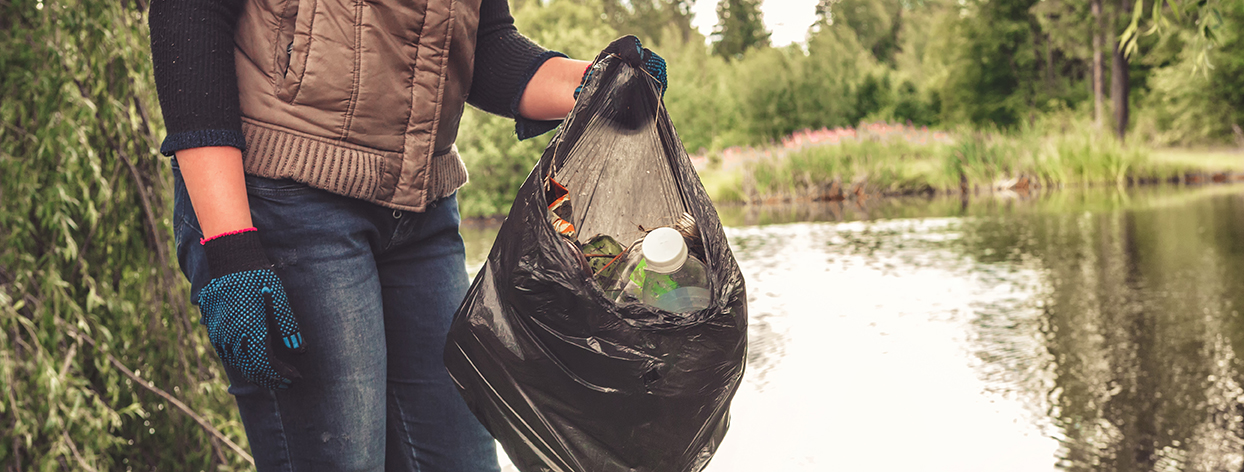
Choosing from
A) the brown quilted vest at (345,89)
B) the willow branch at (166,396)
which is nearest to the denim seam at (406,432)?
the brown quilted vest at (345,89)

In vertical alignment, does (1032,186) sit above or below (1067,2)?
below

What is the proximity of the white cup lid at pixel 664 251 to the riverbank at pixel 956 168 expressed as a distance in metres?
13.0

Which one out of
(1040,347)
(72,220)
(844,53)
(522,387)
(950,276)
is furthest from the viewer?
(844,53)

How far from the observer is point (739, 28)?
1604 inches

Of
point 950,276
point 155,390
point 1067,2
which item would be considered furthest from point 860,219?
point 1067,2

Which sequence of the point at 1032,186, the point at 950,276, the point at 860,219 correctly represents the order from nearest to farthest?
the point at 950,276, the point at 860,219, the point at 1032,186

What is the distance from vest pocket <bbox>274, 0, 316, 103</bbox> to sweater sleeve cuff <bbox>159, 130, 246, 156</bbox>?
9cm

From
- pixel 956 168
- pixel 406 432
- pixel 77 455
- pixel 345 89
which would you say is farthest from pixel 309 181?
pixel 956 168

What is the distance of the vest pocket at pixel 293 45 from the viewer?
3.88 feet

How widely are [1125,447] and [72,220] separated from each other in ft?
9.09

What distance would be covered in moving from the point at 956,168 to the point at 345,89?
45.7ft

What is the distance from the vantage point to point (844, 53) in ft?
83.3

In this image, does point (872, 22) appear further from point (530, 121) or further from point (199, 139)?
point (199, 139)

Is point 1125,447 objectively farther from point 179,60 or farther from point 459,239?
point 179,60
